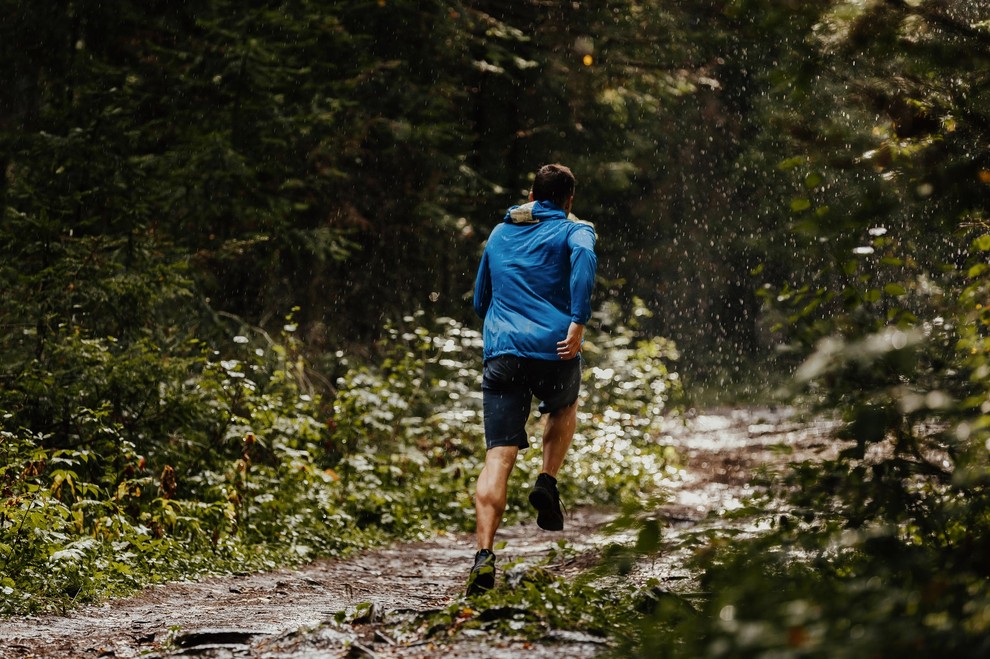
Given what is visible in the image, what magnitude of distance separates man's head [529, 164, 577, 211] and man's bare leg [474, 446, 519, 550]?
1.33m

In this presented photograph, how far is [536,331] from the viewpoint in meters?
5.41

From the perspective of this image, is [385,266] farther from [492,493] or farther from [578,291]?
[492,493]

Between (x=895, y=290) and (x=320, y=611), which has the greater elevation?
(x=895, y=290)

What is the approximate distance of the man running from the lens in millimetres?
5359

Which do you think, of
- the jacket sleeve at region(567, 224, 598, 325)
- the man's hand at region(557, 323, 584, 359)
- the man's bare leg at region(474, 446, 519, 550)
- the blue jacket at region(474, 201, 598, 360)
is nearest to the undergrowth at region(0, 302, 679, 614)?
the man's bare leg at region(474, 446, 519, 550)

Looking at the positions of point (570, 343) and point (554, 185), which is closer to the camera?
point (570, 343)

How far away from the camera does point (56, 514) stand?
6.29 m

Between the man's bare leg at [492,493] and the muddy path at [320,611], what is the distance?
1.02 feet

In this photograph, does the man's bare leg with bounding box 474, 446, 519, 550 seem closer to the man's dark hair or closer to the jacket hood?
the jacket hood

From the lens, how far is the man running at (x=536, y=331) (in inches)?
211

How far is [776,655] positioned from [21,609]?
4.39 meters

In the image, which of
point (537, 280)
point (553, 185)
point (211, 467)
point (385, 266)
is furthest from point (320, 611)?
point (385, 266)

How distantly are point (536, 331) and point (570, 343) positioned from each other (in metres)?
0.19

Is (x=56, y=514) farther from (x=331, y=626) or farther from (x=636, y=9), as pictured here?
(x=636, y=9)
